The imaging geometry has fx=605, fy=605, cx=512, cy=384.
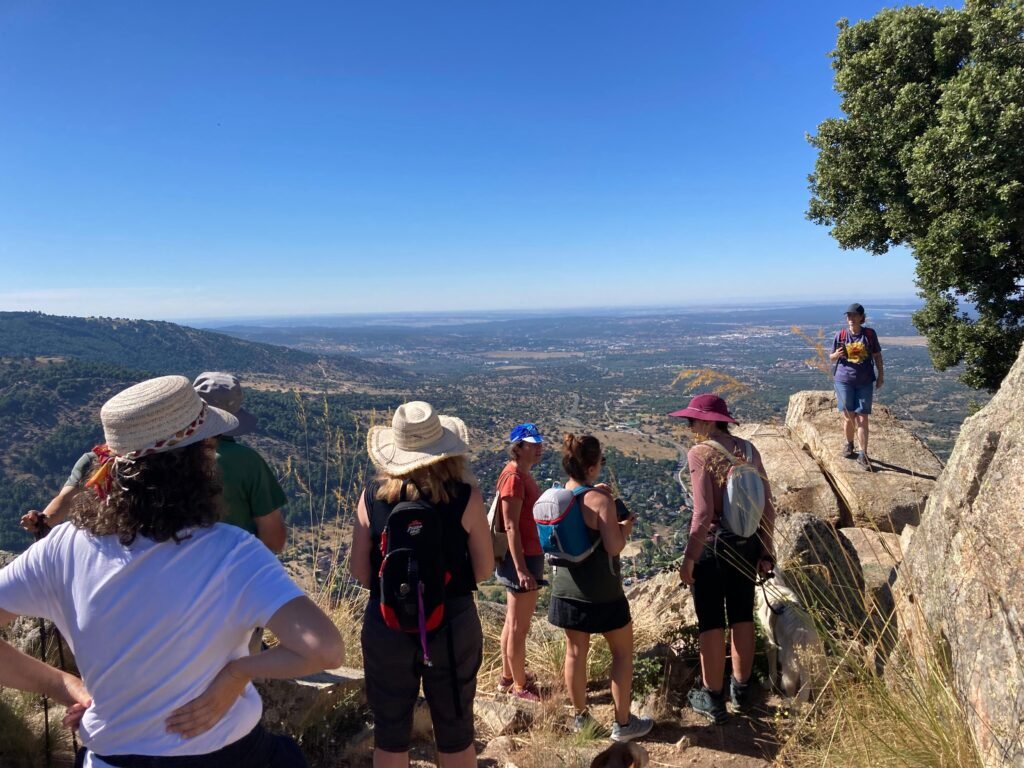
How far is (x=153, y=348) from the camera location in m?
75.8

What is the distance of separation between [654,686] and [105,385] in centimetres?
4811

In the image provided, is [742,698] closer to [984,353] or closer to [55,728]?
[55,728]

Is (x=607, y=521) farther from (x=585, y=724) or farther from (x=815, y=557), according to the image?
(x=815, y=557)

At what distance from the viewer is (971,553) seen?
92.1 inches

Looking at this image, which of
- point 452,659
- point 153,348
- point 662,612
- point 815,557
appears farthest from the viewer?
point 153,348

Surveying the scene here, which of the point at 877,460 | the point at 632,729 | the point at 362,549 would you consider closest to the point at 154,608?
the point at 362,549

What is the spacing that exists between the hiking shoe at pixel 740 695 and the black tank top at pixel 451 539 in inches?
75.3

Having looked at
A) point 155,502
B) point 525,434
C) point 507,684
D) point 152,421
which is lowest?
point 507,684

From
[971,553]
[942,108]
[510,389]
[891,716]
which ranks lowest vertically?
[510,389]

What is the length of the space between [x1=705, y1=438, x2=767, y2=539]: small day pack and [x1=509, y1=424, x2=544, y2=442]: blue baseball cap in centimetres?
95

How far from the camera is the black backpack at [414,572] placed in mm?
2191

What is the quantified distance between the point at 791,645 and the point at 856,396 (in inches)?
159

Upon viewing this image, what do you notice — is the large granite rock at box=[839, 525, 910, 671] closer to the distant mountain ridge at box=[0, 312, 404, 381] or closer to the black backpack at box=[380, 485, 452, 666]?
the black backpack at box=[380, 485, 452, 666]

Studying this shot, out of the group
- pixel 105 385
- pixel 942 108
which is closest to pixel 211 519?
pixel 942 108
